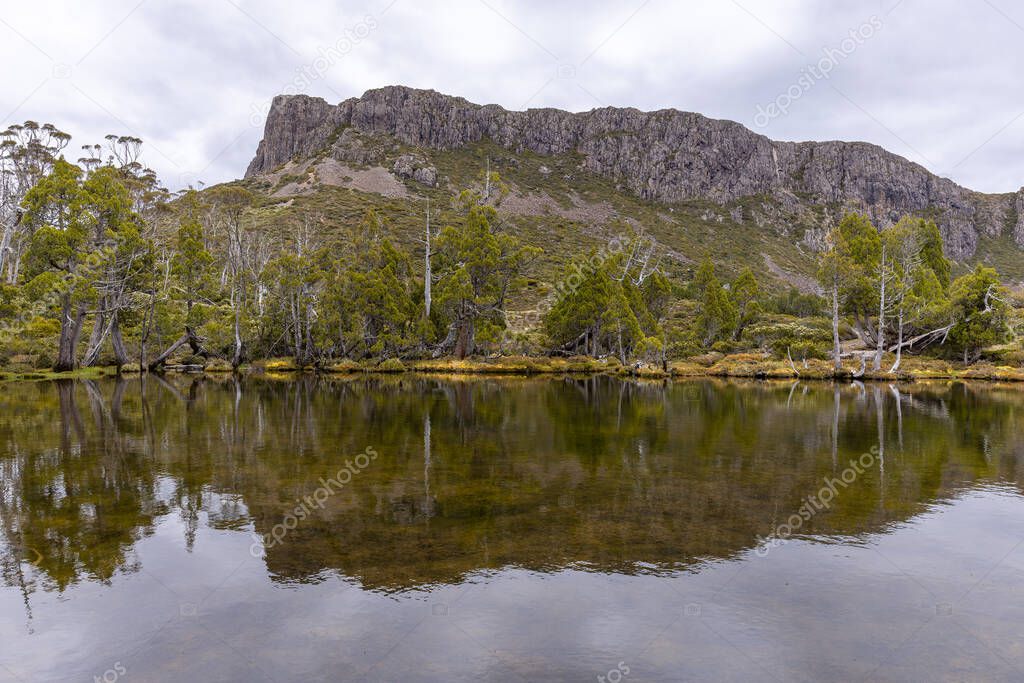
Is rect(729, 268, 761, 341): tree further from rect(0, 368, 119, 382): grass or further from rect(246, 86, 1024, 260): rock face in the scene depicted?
rect(246, 86, 1024, 260): rock face

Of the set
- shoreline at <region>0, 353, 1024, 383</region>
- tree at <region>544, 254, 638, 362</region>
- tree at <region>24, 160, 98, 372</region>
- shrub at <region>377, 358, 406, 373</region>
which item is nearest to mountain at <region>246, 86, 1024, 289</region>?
tree at <region>544, 254, 638, 362</region>

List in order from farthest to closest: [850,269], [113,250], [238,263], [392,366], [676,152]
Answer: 1. [676,152]
2. [238,263]
3. [392,366]
4. [850,269]
5. [113,250]

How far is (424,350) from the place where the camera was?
51188 mm

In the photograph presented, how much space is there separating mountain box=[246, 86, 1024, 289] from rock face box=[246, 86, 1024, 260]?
0.39 m

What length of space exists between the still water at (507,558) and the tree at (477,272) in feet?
104

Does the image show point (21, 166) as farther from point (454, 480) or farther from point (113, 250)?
point (454, 480)

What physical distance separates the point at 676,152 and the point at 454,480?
16801 cm

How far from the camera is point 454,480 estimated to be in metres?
10.7

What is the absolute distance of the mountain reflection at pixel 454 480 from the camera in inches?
287

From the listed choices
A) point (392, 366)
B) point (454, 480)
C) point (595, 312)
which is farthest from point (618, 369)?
point (454, 480)

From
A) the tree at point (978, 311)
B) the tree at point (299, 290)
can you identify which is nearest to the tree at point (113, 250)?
the tree at point (299, 290)

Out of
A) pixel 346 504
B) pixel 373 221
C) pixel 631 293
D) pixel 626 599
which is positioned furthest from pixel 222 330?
pixel 626 599

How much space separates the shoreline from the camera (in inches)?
1677

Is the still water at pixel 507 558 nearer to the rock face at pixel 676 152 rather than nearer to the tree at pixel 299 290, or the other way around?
the tree at pixel 299 290
